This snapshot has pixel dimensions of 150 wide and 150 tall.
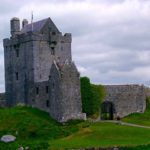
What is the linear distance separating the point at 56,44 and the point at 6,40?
7.68 m

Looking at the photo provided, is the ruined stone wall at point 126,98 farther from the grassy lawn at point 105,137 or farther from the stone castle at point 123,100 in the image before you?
the grassy lawn at point 105,137

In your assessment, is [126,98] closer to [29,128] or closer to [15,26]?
[15,26]

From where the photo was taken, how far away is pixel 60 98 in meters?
82.9

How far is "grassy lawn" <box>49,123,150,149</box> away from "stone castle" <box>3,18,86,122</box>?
684 cm

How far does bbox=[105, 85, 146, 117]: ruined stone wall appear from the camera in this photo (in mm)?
91000

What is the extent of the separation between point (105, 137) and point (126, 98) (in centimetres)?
2150

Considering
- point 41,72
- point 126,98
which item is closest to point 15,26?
point 41,72

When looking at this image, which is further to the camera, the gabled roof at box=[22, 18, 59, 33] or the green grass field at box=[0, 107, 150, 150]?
the gabled roof at box=[22, 18, 59, 33]

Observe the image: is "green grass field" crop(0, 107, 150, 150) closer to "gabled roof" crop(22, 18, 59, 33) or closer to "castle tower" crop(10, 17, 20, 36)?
"gabled roof" crop(22, 18, 59, 33)

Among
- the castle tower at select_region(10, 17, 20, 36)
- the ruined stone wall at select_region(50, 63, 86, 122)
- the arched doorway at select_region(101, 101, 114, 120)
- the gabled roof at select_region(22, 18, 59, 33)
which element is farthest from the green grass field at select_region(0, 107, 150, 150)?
the castle tower at select_region(10, 17, 20, 36)

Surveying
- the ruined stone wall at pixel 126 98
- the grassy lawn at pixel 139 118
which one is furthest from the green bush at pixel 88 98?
the grassy lawn at pixel 139 118

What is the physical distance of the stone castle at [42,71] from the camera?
274 feet

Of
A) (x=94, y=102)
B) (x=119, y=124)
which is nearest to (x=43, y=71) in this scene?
(x=94, y=102)

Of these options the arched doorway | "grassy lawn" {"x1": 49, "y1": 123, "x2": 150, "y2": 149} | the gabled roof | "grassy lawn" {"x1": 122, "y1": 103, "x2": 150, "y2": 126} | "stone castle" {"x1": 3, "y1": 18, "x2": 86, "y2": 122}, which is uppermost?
the gabled roof
